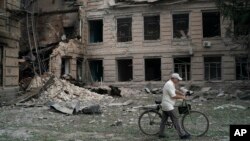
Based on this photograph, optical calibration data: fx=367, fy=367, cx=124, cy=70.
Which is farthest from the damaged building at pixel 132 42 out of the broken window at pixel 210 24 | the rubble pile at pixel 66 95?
the rubble pile at pixel 66 95

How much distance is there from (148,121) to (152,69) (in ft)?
59.2

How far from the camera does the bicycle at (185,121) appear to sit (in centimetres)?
952

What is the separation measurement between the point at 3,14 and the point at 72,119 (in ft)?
24.3

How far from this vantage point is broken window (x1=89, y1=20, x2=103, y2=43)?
96.1 ft

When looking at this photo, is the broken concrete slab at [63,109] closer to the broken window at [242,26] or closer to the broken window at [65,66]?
the broken window at [242,26]

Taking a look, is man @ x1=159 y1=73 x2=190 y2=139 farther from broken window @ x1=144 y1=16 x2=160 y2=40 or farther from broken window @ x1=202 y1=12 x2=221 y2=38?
broken window @ x1=144 y1=16 x2=160 y2=40

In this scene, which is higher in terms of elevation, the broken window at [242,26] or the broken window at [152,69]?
the broken window at [242,26]

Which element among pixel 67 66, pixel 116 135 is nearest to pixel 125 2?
pixel 67 66

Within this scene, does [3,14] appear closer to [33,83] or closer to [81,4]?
[33,83]

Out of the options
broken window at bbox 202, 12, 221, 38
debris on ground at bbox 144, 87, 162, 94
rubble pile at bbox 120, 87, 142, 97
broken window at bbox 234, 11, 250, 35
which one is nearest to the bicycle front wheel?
broken window at bbox 234, 11, 250, 35

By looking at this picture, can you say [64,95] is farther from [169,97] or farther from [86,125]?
[169,97]

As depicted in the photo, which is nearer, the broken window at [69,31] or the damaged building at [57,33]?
the damaged building at [57,33]

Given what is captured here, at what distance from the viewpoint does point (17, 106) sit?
17.2 m

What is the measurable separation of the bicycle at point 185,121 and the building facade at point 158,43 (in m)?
16.6
